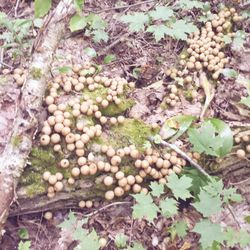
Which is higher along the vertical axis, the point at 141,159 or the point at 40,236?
the point at 141,159

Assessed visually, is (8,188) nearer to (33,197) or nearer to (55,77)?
(33,197)

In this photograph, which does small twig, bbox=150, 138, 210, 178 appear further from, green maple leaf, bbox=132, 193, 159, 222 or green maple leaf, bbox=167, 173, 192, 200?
green maple leaf, bbox=132, 193, 159, 222

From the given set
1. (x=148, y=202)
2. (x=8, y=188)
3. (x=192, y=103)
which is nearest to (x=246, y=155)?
(x=192, y=103)

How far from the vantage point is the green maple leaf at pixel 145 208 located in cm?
273

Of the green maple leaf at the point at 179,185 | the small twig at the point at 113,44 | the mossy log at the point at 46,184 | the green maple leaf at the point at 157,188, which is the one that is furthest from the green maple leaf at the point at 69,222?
the small twig at the point at 113,44

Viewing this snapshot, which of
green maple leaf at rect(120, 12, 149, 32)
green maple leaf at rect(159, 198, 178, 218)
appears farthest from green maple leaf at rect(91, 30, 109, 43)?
green maple leaf at rect(159, 198, 178, 218)

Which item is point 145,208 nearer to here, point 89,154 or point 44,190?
point 89,154

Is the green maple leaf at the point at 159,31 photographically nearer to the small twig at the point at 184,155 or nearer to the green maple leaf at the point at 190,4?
the green maple leaf at the point at 190,4

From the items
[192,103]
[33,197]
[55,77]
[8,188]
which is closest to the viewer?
[8,188]

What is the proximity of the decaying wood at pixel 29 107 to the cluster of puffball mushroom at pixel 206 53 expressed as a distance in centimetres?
126

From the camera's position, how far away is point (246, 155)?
132 inches

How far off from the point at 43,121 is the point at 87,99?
18.8 inches

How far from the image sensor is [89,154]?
314 cm

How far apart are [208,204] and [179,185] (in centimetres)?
26
